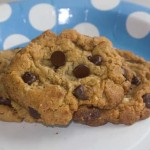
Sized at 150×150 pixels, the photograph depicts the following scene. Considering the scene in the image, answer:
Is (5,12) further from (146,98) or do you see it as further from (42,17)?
(146,98)

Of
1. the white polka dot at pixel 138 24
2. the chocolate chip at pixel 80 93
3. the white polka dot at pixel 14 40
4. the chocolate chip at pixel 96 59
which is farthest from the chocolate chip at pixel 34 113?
the white polka dot at pixel 138 24

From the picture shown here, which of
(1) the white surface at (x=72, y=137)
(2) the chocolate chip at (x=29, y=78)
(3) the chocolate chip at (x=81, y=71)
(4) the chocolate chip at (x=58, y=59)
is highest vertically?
(4) the chocolate chip at (x=58, y=59)

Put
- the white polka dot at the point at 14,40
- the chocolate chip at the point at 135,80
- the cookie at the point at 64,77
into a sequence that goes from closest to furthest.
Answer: the cookie at the point at 64,77 < the chocolate chip at the point at 135,80 < the white polka dot at the point at 14,40

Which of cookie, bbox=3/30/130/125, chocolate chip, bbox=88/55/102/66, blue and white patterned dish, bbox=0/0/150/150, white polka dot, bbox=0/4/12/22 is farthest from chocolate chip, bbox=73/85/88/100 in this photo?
white polka dot, bbox=0/4/12/22

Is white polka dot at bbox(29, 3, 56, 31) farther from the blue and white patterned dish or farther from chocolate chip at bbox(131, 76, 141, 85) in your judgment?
chocolate chip at bbox(131, 76, 141, 85)

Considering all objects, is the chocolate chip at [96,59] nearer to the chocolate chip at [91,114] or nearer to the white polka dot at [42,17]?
the chocolate chip at [91,114]

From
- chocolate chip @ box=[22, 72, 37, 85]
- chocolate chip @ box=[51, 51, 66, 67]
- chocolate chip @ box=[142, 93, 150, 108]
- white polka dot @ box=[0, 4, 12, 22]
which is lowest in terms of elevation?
chocolate chip @ box=[142, 93, 150, 108]

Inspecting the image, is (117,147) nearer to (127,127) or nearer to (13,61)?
(127,127)
